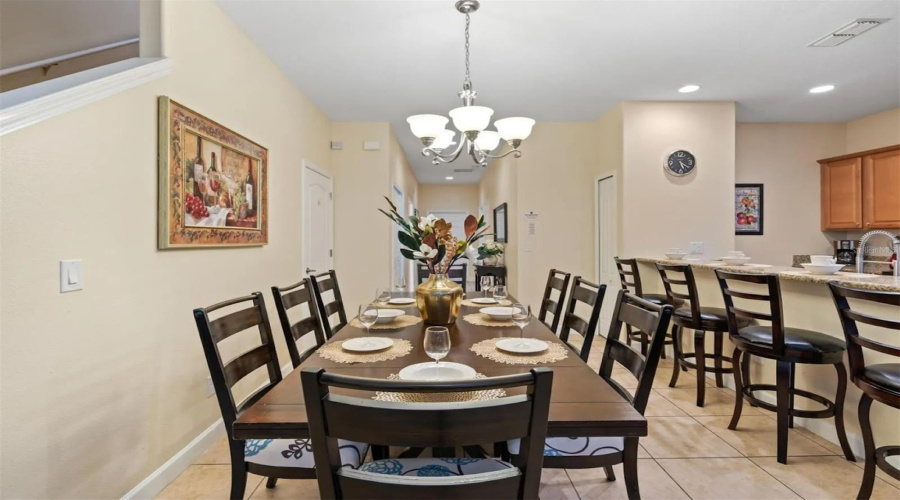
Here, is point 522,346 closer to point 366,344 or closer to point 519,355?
point 519,355

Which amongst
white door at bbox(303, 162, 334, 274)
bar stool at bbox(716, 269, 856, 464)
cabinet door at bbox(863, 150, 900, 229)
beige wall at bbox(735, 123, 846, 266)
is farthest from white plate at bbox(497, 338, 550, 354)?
cabinet door at bbox(863, 150, 900, 229)

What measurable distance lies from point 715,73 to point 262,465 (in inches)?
162

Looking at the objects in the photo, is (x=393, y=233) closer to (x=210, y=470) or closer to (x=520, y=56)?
(x=520, y=56)

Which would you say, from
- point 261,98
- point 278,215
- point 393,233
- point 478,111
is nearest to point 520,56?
point 478,111

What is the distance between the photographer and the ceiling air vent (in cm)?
257

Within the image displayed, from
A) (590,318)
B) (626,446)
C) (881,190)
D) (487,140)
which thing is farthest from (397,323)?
(881,190)

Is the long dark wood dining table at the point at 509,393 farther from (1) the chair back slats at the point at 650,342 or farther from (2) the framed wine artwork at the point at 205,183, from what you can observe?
(2) the framed wine artwork at the point at 205,183

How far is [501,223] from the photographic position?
19.4 ft

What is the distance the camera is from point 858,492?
173cm

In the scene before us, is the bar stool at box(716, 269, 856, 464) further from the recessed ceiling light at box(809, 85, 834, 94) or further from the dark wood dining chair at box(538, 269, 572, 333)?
the recessed ceiling light at box(809, 85, 834, 94)

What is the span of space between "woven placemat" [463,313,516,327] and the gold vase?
16 centimetres

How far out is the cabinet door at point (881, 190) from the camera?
13.4ft

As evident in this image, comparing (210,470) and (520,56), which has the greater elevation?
(520,56)

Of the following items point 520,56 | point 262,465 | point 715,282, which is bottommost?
point 262,465
